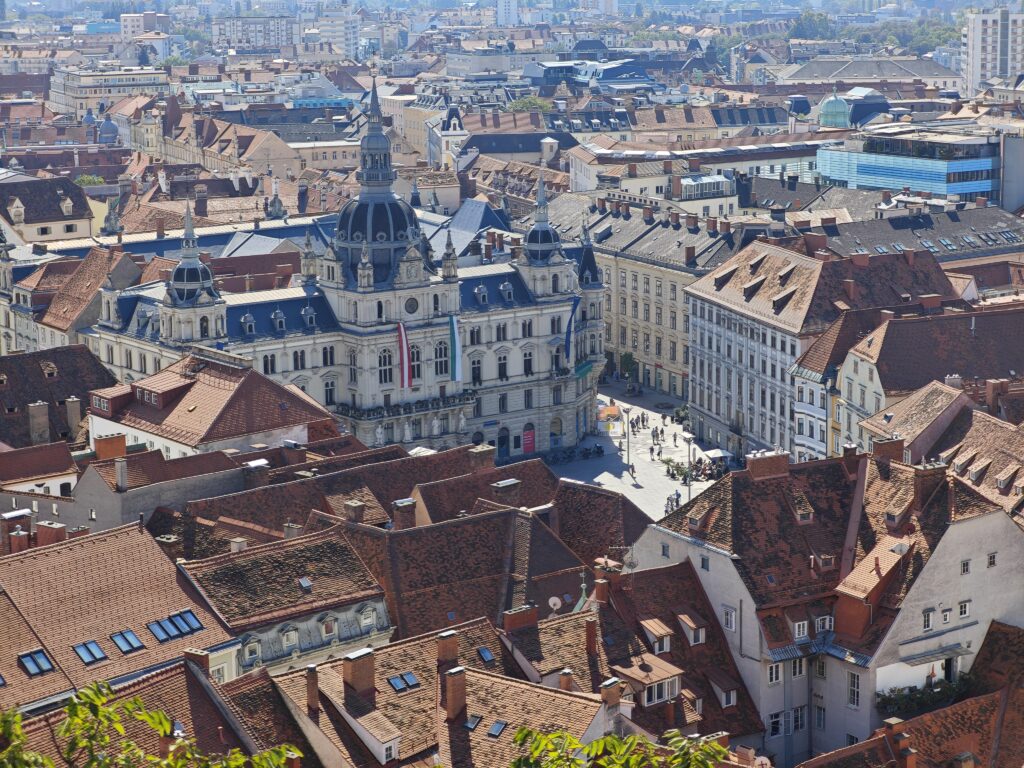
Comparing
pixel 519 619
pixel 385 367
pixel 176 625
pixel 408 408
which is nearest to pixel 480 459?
pixel 519 619

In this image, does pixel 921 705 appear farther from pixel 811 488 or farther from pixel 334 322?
pixel 334 322

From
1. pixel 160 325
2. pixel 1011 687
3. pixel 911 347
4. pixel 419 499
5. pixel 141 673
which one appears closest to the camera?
pixel 141 673

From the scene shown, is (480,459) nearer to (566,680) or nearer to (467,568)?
(467,568)

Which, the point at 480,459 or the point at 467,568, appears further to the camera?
the point at 480,459

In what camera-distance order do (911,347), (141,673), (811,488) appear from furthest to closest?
(911,347)
(811,488)
(141,673)

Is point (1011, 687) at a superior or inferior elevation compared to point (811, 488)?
inferior

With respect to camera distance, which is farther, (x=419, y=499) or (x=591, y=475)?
(x=591, y=475)

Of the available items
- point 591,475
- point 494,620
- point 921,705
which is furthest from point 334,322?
point 921,705

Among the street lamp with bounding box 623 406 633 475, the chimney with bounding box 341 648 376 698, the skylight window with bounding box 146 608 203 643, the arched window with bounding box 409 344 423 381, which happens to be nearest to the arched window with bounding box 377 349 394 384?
the arched window with bounding box 409 344 423 381
